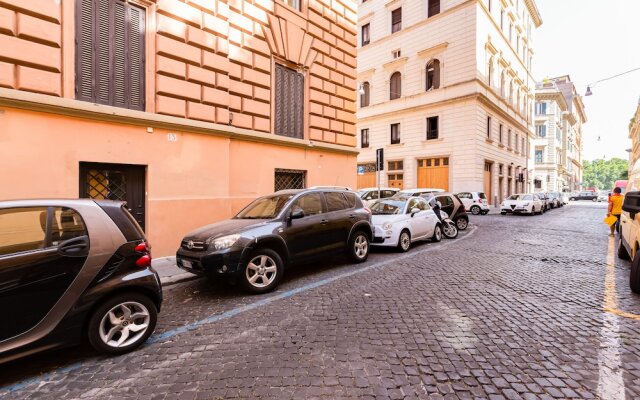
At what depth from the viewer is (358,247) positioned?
743cm

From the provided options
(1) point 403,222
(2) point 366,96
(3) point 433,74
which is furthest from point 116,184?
(2) point 366,96

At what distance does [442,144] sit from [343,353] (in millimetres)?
25075

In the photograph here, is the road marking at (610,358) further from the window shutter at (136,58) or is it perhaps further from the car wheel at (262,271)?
the window shutter at (136,58)

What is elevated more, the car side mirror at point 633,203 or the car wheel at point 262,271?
the car side mirror at point 633,203

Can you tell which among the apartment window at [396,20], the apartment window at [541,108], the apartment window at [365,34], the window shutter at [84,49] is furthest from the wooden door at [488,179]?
the apartment window at [541,108]

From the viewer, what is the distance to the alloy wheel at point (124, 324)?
3.36m

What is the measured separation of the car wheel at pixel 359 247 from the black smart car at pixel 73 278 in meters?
4.31

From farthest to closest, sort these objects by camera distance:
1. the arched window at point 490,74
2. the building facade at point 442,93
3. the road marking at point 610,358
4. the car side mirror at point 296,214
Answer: the arched window at point 490,74, the building facade at point 442,93, the car side mirror at point 296,214, the road marking at point 610,358

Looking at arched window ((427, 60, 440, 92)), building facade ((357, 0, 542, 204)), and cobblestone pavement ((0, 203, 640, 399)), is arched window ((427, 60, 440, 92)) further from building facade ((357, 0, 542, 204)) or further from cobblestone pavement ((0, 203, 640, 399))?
cobblestone pavement ((0, 203, 640, 399))

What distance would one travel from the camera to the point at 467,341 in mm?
3527

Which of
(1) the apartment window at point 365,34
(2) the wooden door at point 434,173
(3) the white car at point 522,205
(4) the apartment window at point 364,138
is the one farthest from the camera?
(1) the apartment window at point 365,34

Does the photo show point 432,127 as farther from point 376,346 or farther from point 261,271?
point 376,346

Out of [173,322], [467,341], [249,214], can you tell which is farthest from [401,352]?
[249,214]

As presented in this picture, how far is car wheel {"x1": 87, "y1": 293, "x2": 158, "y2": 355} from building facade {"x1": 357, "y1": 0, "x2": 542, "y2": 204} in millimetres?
23306
